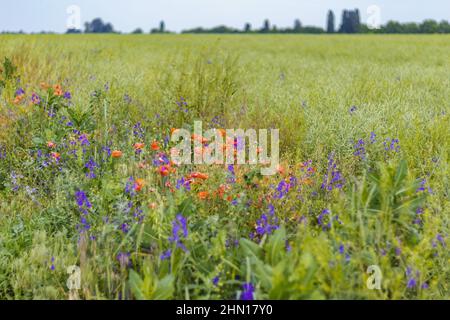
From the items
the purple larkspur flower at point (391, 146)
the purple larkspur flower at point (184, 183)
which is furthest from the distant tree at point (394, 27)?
the purple larkspur flower at point (184, 183)

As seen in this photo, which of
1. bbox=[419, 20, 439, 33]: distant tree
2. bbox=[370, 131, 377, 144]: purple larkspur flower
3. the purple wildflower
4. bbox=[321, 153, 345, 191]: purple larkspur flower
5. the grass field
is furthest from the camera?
bbox=[419, 20, 439, 33]: distant tree

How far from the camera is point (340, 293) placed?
162 cm

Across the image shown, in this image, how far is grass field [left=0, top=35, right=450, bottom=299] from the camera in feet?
5.75

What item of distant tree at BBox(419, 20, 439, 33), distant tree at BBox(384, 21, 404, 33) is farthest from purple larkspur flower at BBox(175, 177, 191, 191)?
distant tree at BBox(384, 21, 404, 33)

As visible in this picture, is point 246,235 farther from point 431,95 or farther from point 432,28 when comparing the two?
point 432,28

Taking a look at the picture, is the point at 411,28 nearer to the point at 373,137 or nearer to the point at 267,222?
the point at 373,137

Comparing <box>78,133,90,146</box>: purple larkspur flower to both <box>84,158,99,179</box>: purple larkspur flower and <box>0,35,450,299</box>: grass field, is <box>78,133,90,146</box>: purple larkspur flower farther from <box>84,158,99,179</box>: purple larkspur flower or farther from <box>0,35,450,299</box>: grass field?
<box>84,158,99,179</box>: purple larkspur flower

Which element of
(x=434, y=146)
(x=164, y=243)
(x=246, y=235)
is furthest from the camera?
(x=434, y=146)

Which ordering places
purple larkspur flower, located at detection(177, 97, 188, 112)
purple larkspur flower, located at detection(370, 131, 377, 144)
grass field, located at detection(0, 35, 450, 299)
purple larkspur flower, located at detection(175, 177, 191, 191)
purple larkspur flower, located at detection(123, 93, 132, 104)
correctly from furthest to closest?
1. purple larkspur flower, located at detection(123, 93, 132, 104)
2. purple larkspur flower, located at detection(177, 97, 188, 112)
3. purple larkspur flower, located at detection(370, 131, 377, 144)
4. purple larkspur flower, located at detection(175, 177, 191, 191)
5. grass field, located at detection(0, 35, 450, 299)

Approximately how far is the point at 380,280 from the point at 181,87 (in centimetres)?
313

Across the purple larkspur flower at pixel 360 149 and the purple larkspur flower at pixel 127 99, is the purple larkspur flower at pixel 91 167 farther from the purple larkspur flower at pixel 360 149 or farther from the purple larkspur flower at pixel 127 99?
the purple larkspur flower at pixel 360 149

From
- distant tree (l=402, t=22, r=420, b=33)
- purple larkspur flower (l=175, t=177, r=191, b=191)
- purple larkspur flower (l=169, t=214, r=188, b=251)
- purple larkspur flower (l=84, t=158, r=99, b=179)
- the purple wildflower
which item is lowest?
the purple wildflower

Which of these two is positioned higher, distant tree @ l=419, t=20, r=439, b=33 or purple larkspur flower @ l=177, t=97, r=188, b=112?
distant tree @ l=419, t=20, r=439, b=33

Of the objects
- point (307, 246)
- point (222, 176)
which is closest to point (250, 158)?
point (222, 176)
